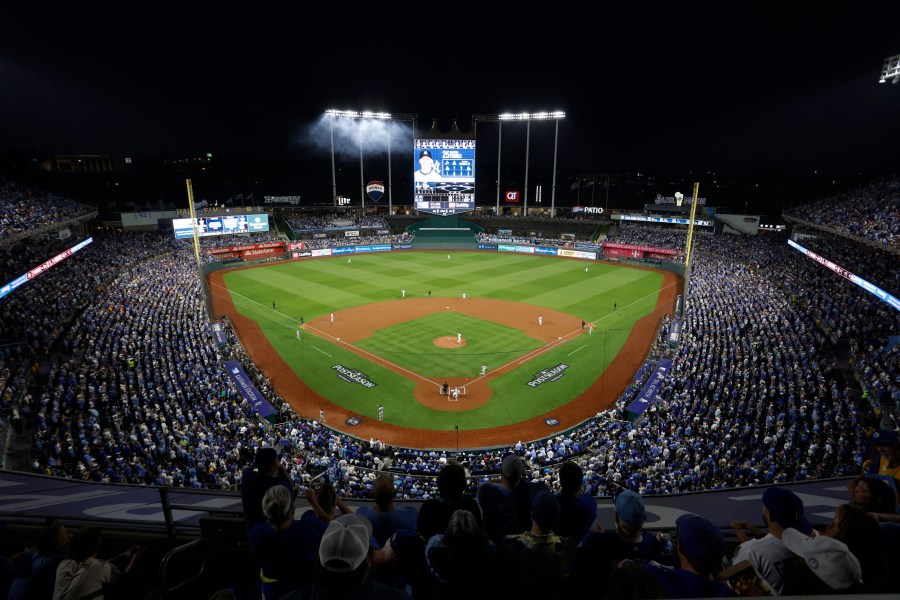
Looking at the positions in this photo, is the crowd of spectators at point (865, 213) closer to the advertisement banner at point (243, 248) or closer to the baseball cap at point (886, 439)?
the baseball cap at point (886, 439)

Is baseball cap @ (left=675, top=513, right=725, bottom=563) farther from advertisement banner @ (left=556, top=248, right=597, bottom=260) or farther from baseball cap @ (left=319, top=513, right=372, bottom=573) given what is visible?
advertisement banner @ (left=556, top=248, right=597, bottom=260)

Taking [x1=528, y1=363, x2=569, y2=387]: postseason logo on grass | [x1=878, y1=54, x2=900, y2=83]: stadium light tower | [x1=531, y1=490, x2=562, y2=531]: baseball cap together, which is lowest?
[x1=528, y1=363, x2=569, y2=387]: postseason logo on grass

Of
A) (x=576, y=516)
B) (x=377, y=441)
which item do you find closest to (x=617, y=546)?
(x=576, y=516)

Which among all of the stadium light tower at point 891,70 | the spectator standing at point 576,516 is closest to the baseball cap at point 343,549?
the spectator standing at point 576,516

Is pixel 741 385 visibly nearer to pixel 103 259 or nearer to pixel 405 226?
pixel 103 259

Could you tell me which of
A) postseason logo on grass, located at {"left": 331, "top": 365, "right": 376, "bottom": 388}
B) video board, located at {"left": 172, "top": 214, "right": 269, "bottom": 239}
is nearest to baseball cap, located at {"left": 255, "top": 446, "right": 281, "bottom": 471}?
postseason logo on grass, located at {"left": 331, "top": 365, "right": 376, "bottom": 388}

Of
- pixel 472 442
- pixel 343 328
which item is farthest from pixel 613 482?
pixel 343 328

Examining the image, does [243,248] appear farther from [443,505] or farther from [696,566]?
[696,566]
